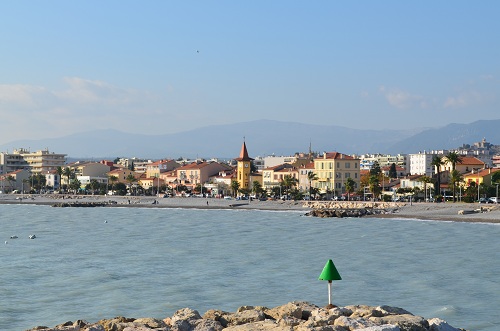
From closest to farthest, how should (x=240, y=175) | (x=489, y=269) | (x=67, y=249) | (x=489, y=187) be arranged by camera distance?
(x=489, y=269), (x=67, y=249), (x=489, y=187), (x=240, y=175)

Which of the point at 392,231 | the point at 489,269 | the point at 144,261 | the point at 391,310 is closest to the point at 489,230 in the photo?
the point at 392,231

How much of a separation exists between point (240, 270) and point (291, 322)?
654 inches

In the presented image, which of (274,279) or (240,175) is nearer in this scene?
(274,279)

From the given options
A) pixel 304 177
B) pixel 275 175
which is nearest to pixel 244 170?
pixel 275 175

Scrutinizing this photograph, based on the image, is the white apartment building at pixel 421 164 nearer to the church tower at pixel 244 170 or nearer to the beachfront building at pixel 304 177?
the beachfront building at pixel 304 177

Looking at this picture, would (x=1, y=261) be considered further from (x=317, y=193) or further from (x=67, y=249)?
(x=317, y=193)

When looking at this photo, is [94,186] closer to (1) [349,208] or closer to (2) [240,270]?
(1) [349,208]

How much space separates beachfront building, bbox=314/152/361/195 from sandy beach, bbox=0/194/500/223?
9256 mm

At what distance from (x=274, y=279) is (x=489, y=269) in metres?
8.73

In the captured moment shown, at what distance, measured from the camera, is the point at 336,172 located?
98.4 m

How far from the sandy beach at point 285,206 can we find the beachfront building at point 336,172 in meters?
9.26

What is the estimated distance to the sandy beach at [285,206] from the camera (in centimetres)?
6531

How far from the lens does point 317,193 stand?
99.2 metres

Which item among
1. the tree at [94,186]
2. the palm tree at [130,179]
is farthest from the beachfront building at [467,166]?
the tree at [94,186]
